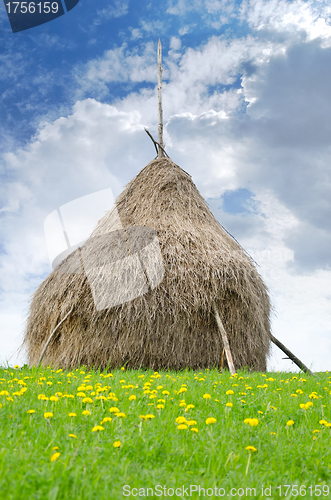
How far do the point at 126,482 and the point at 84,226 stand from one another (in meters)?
7.85

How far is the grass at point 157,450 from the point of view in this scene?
1.91 metres

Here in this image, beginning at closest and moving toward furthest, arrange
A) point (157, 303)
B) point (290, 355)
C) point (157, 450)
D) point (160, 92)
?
point (157, 450) < point (157, 303) < point (290, 355) < point (160, 92)

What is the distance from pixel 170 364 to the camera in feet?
23.1

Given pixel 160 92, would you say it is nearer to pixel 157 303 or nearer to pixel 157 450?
pixel 157 303

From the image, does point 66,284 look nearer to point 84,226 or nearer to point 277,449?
point 84,226

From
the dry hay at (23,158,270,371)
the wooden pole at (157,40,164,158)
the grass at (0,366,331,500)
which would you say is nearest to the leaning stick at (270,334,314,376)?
the dry hay at (23,158,270,371)

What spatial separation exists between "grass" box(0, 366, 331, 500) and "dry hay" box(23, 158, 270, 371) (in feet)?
10.3

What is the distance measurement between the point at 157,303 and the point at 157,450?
15.0ft

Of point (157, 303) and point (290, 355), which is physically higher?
point (157, 303)

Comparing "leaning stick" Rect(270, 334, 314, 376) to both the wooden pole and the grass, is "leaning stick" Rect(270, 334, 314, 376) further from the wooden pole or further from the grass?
the wooden pole

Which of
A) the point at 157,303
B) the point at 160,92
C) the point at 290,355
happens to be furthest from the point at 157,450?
the point at 160,92

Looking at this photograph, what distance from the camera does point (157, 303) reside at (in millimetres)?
6984

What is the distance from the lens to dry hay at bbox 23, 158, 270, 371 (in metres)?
6.99

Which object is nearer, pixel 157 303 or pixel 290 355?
pixel 157 303
